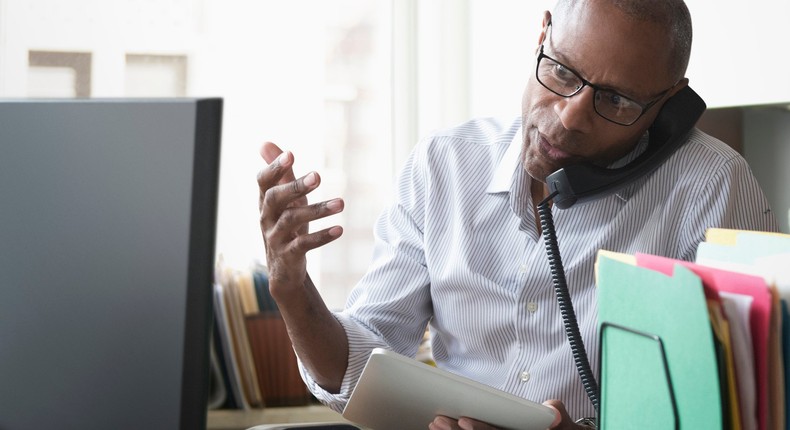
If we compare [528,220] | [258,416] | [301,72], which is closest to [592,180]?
[528,220]

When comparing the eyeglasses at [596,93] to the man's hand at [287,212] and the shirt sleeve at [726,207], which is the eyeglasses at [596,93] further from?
the man's hand at [287,212]

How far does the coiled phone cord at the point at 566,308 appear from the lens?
129 centimetres

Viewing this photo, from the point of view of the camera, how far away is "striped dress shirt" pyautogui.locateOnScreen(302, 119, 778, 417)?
1399mm

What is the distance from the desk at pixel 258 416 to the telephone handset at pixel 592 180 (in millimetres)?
1067

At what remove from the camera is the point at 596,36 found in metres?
1.27

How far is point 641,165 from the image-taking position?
4.45ft

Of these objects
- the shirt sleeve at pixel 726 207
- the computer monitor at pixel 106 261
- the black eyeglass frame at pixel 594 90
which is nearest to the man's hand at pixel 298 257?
the computer monitor at pixel 106 261

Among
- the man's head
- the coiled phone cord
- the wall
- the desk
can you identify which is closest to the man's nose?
the man's head

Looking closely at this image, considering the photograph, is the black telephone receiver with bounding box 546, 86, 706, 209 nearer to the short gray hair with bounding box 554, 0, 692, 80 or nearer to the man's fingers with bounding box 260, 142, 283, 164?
the short gray hair with bounding box 554, 0, 692, 80

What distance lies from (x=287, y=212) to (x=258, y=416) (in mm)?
1302

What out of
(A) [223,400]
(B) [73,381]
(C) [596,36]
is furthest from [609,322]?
(A) [223,400]

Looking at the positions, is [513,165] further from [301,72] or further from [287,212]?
[301,72]

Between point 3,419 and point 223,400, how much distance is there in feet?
5.13

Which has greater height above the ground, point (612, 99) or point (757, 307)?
point (612, 99)
